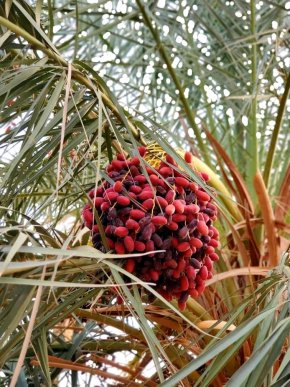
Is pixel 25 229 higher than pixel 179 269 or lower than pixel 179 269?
higher

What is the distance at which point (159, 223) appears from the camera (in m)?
0.87

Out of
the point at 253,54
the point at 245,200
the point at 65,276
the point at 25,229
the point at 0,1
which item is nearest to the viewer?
the point at 25,229

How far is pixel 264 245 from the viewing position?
1532 mm

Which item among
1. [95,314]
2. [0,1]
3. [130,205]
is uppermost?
[0,1]

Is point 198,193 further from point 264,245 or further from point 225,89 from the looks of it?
point 225,89

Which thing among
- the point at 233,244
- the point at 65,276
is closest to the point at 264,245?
the point at 233,244

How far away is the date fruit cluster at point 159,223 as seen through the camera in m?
0.87

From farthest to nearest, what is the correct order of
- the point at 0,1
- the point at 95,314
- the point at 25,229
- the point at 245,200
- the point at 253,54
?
1. the point at 253,54
2. the point at 245,200
3. the point at 95,314
4. the point at 0,1
5. the point at 25,229

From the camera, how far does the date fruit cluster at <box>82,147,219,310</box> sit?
0.87m

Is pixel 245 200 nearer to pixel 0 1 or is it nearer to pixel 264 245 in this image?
pixel 264 245

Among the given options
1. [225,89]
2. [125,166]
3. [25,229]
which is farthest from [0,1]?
[225,89]

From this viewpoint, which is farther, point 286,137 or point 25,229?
point 286,137

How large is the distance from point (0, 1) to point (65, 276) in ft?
1.18

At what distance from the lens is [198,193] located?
94cm
